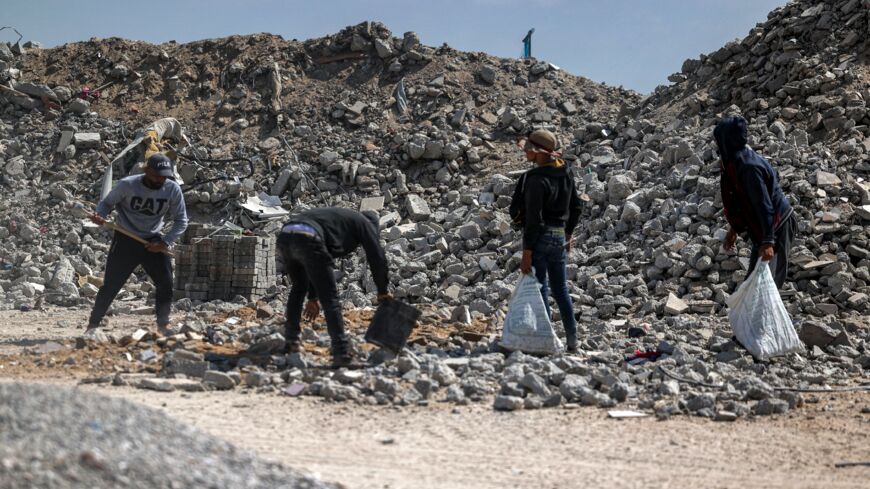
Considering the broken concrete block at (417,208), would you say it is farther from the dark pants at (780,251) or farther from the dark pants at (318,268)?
the dark pants at (318,268)

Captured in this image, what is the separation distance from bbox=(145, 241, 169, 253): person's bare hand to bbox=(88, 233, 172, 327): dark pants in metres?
0.08

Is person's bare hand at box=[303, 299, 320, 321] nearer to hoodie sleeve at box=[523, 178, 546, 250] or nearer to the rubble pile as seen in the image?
the rubble pile

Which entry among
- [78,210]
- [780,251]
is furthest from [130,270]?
[78,210]

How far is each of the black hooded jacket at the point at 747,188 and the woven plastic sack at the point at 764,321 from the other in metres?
0.30

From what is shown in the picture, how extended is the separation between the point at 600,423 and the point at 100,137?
17308 millimetres

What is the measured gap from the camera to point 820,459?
4.85 meters

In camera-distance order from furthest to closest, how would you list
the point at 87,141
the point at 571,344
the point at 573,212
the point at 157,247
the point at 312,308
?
1. the point at 87,141
2. the point at 157,247
3. the point at 571,344
4. the point at 573,212
5. the point at 312,308

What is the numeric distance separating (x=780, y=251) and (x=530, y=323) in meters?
2.06

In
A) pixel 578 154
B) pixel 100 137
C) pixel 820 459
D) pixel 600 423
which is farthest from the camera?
pixel 100 137

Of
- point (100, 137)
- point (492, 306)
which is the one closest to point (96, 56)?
point (100, 137)

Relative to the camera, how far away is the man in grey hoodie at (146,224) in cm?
780

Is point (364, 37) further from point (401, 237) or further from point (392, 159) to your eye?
point (401, 237)

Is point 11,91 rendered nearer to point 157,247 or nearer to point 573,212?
point 157,247

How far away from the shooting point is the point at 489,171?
17.9 meters
